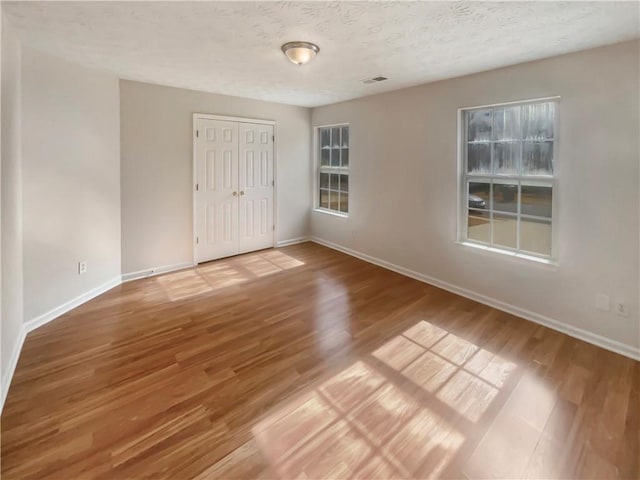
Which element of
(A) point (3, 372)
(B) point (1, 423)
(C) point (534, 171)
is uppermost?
(C) point (534, 171)

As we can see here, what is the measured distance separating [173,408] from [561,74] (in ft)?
12.9

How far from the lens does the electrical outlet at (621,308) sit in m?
2.58

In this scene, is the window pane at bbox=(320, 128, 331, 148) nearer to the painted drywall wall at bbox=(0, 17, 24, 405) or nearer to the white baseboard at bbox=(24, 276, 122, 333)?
the white baseboard at bbox=(24, 276, 122, 333)

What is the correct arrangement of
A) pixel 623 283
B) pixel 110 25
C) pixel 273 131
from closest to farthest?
1. pixel 110 25
2. pixel 623 283
3. pixel 273 131

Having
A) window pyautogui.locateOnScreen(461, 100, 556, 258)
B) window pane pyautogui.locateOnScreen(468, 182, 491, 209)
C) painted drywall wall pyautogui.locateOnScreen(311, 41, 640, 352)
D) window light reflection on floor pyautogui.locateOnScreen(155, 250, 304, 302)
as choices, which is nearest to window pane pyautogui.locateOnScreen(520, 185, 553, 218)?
window pyautogui.locateOnScreen(461, 100, 556, 258)

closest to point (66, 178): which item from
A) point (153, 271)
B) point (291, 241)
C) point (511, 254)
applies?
point (153, 271)

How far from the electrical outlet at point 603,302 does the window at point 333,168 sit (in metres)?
3.44

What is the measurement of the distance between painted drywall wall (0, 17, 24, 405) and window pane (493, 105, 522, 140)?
4.13m

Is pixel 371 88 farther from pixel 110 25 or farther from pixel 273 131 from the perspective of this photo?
pixel 110 25

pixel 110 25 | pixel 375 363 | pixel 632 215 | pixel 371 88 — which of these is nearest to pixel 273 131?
pixel 371 88

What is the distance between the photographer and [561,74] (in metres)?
2.80

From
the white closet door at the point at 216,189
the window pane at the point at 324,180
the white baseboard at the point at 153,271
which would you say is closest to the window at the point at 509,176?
the window pane at the point at 324,180

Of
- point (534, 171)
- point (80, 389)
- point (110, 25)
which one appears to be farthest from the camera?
point (534, 171)

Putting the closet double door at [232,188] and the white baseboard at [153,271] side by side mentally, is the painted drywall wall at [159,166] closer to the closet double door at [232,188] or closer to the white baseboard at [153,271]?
the white baseboard at [153,271]
